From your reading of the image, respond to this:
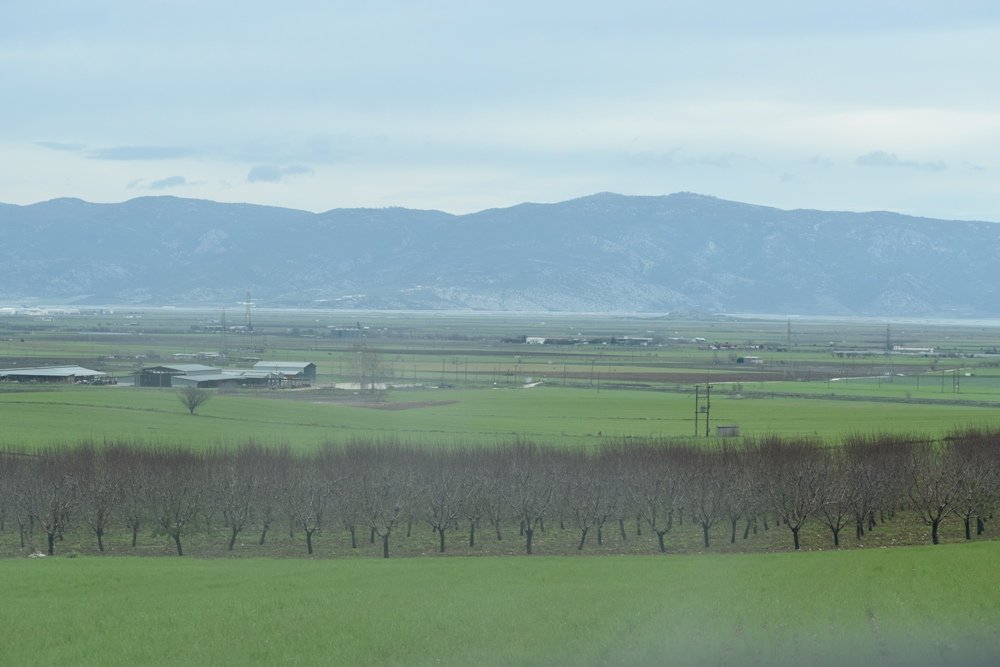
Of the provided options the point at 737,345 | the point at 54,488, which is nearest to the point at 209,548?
the point at 54,488

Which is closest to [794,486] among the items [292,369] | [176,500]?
[176,500]

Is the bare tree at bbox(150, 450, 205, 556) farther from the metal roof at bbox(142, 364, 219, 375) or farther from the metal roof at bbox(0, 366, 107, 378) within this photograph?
the metal roof at bbox(142, 364, 219, 375)

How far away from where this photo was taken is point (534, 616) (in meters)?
21.5

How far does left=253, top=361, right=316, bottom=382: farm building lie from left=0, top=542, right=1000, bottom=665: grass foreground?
8428cm

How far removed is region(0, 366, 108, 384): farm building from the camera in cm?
10662

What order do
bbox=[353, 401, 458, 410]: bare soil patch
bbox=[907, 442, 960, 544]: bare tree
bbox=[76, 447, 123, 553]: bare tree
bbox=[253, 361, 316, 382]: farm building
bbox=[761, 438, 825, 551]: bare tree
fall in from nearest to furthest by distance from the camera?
bbox=[76, 447, 123, 553]: bare tree, bbox=[761, 438, 825, 551]: bare tree, bbox=[907, 442, 960, 544]: bare tree, bbox=[353, 401, 458, 410]: bare soil patch, bbox=[253, 361, 316, 382]: farm building

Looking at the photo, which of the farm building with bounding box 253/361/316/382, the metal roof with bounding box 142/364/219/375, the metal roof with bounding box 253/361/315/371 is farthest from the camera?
the metal roof with bounding box 253/361/315/371

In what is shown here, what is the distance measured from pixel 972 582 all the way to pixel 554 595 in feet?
26.2

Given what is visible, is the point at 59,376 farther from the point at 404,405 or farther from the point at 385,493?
the point at 385,493

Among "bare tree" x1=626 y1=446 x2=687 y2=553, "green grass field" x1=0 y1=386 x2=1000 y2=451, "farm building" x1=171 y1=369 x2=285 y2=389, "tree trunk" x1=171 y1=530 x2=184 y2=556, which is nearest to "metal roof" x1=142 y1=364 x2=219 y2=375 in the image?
"farm building" x1=171 y1=369 x2=285 y2=389

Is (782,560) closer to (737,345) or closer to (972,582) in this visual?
(972,582)

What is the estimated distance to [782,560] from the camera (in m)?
30.7

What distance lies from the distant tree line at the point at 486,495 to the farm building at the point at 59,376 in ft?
187

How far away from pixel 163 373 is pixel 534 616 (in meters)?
92.7
